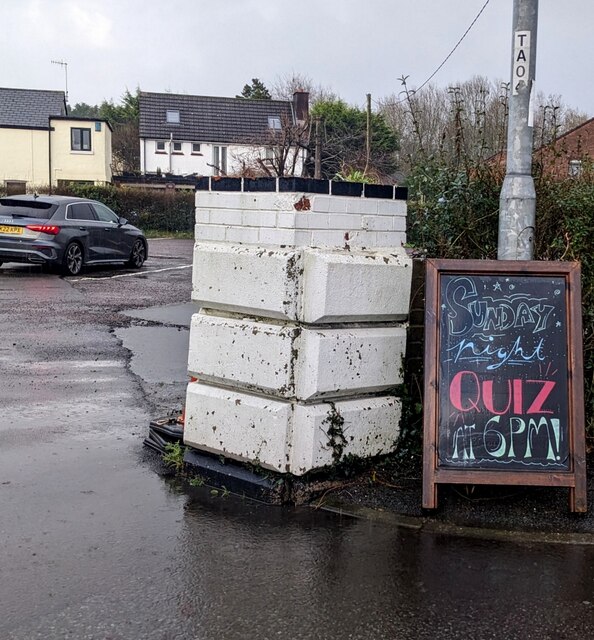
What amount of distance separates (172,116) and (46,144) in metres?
13.7

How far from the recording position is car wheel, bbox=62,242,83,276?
1728cm

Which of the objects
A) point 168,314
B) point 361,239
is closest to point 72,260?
point 168,314

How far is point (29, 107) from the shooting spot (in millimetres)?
52375

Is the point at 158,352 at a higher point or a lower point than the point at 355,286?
lower

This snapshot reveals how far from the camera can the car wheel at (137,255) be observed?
19.9 meters

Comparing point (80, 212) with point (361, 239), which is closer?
point (361, 239)

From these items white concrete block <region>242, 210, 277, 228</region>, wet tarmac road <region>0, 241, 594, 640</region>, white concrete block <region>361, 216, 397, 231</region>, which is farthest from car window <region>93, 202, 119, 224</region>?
white concrete block <region>361, 216, 397, 231</region>

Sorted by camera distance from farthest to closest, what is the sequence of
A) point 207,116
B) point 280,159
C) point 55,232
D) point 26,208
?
1. point 207,116
2. point 26,208
3. point 55,232
4. point 280,159

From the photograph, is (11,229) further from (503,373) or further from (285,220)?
(503,373)

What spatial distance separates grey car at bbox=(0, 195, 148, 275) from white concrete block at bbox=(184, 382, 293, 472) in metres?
12.4

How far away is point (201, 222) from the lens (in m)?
5.47

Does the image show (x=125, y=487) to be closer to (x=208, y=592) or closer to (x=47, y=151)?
(x=208, y=592)

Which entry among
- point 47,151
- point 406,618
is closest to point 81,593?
point 406,618

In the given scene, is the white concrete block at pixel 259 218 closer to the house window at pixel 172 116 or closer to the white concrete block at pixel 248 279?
the white concrete block at pixel 248 279
